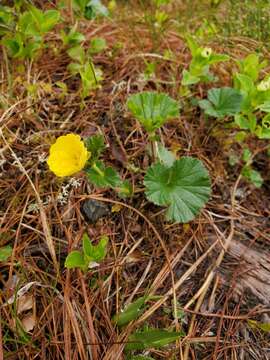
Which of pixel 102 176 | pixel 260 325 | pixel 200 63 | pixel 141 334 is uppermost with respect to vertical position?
pixel 200 63

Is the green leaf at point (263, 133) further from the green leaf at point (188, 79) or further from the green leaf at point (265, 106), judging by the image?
the green leaf at point (188, 79)

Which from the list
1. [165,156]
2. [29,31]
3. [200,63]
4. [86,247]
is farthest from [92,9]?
[86,247]

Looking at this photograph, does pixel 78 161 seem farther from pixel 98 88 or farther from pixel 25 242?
pixel 98 88

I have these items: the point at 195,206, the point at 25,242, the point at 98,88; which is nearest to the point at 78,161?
the point at 25,242

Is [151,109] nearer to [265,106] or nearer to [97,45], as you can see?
[265,106]

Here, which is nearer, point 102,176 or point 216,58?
point 102,176
